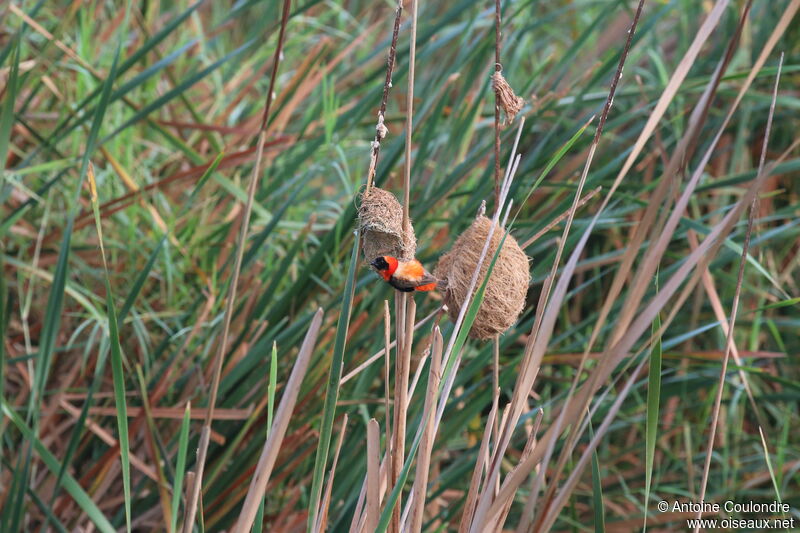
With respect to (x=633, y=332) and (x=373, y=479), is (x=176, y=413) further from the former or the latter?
(x=633, y=332)

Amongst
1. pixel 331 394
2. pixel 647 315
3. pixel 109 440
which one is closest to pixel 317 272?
pixel 109 440

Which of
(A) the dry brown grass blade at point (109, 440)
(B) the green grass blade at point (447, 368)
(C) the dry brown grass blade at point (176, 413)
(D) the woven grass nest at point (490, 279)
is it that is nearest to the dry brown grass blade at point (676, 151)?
(B) the green grass blade at point (447, 368)

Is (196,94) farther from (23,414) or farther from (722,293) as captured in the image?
(722,293)

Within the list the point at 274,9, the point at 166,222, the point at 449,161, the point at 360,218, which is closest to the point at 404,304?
the point at 360,218

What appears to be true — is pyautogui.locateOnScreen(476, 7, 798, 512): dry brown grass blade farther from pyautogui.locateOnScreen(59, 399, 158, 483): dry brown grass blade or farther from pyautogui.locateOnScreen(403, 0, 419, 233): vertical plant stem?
pyautogui.locateOnScreen(59, 399, 158, 483): dry brown grass blade

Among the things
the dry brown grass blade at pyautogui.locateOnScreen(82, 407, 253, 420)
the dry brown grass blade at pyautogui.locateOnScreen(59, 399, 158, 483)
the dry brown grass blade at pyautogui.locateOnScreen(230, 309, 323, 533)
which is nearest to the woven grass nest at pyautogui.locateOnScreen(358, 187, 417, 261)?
the dry brown grass blade at pyautogui.locateOnScreen(230, 309, 323, 533)

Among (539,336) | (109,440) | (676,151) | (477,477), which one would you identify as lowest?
(109,440)
